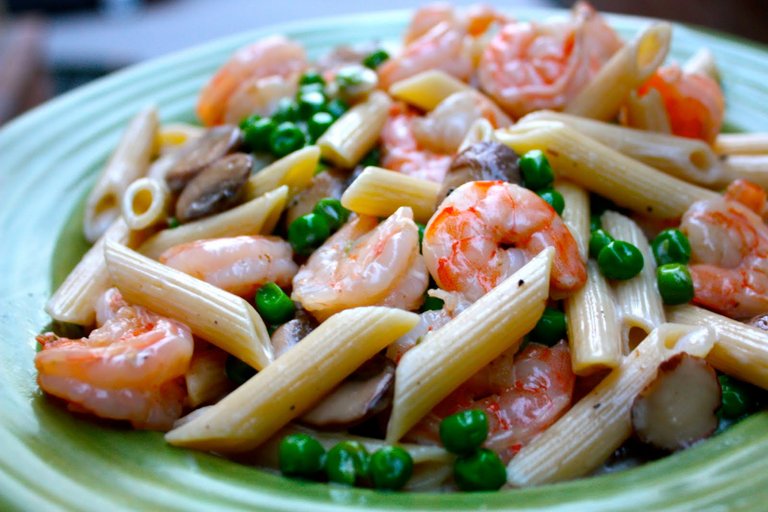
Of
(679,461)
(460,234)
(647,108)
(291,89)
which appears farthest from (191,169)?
(679,461)

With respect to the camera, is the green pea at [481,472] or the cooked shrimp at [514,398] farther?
the cooked shrimp at [514,398]

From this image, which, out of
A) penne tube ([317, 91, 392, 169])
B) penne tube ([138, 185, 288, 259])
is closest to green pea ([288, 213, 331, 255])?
penne tube ([138, 185, 288, 259])

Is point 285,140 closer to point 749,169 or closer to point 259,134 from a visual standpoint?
point 259,134

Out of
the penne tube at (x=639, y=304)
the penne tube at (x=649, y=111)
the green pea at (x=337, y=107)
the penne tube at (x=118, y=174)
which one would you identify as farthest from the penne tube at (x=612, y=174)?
the penne tube at (x=118, y=174)

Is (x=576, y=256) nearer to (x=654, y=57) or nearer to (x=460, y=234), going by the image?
(x=460, y=234)

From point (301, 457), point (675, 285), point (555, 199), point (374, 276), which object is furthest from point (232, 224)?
point (675, 285)

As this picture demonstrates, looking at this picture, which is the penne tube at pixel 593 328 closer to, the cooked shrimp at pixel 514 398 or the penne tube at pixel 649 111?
the cooked shrimp at pixel 514 398
